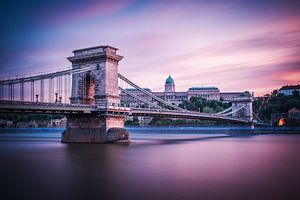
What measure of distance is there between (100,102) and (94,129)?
102 inches

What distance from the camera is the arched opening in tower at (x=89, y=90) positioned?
121ft

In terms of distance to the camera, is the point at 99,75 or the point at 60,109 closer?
the point at 60,109

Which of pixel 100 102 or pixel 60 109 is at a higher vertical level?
pixel 100 102

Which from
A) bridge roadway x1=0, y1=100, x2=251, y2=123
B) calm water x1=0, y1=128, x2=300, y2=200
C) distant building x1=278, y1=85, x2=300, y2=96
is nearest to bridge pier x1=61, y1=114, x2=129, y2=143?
bridge roadway x1=0, y1=100, x2=251, y2=123

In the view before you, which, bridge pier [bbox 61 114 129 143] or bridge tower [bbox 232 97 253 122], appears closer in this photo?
bridge pier [bbox 61 114 129 143]

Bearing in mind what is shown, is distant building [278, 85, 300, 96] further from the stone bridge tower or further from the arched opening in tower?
the stone bridge tower

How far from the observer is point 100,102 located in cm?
3412

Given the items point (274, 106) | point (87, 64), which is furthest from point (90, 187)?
point (274, 106)

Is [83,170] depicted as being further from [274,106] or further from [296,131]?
[274,106]

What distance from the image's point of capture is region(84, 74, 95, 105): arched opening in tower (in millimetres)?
36906

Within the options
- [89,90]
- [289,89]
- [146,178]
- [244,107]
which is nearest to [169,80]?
[289,89]

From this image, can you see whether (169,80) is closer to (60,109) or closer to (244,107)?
(244,107)

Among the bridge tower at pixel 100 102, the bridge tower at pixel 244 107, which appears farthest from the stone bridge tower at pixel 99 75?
the bridge tower at pixel 244 107

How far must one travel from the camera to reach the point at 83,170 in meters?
18.0
